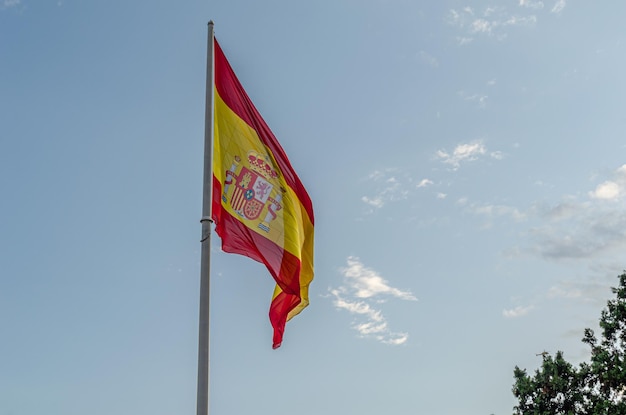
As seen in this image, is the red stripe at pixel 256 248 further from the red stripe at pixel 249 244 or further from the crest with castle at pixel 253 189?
the crest with castle at pixel 253 189

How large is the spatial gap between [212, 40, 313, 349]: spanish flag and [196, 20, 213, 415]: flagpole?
507mm

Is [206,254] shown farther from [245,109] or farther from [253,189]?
[245,109]

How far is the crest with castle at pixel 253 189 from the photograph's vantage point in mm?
11547

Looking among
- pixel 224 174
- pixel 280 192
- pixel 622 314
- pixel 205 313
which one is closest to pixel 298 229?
pixel 280 192

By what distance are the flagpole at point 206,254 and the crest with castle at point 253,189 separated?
29.1 inches

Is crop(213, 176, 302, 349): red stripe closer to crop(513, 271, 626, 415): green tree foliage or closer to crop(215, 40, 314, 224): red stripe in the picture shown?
crop(215, 40, 314, 224): red stripe

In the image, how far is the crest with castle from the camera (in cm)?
1155

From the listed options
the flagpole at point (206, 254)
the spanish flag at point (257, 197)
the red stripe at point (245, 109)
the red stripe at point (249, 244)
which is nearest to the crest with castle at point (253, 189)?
the spanish flag at point (257, 197)

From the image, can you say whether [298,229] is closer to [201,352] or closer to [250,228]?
[250,228]

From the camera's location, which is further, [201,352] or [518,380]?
[518,380]

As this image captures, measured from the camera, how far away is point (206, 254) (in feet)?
34.4

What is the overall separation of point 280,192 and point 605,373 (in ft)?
78.9

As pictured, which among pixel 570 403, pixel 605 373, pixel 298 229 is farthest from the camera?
pixel 570 403

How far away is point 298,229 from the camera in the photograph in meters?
12.3
